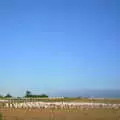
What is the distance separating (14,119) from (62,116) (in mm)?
5895

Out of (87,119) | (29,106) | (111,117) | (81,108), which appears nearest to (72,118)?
(87,119)

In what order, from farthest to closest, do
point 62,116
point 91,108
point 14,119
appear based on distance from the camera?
1. point 91,108
2. point 62,116
3. point 14,119

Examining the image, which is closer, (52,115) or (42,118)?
(42,118)

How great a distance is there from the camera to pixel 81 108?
163 feet

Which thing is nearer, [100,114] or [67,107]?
[100,114]

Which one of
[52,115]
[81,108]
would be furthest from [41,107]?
[52,115]

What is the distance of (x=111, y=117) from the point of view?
39844 millimetres

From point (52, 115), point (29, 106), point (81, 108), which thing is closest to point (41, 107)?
point (29, 106)

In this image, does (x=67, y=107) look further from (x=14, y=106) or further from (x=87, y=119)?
(x=87, y=119)

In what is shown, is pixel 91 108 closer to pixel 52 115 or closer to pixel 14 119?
pixel 52 115

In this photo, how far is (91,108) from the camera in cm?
4978

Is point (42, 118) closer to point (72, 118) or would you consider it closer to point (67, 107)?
point (72, 118)

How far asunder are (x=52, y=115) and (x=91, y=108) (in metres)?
9.71

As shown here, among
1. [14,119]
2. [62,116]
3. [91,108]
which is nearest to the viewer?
[14,119]
